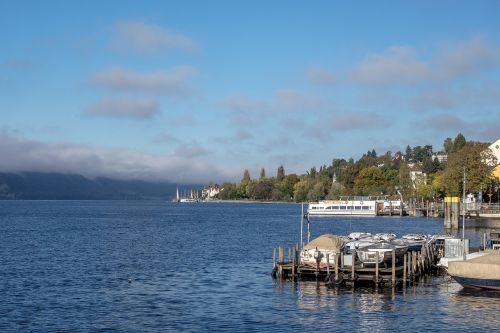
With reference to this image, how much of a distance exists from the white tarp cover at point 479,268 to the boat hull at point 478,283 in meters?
0.28

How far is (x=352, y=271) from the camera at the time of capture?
5000cm

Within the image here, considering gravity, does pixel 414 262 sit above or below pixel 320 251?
below

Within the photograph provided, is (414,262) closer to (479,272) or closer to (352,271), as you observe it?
(352,271)

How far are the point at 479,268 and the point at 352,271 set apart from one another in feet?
29.0

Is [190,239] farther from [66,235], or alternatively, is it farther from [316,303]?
[316,303]

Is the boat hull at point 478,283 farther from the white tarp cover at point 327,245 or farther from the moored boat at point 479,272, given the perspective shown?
the white tarp cover at point 327,245

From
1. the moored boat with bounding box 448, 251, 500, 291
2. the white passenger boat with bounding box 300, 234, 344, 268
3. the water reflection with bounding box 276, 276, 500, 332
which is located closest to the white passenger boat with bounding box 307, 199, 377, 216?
the white passenger boat with bounding box 300, 234, 344, 268

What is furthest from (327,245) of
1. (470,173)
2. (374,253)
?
(470,173)

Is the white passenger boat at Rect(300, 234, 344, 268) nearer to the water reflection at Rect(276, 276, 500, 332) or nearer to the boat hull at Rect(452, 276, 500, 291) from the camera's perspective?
the water reflection at Rect(276, 276, 500, 332)

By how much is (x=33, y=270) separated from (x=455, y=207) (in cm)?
8105


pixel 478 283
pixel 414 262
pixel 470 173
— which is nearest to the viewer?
pixel 478 283

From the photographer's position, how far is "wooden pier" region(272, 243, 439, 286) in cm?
5016

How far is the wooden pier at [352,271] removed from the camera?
50.2 m

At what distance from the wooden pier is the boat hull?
172 inches
